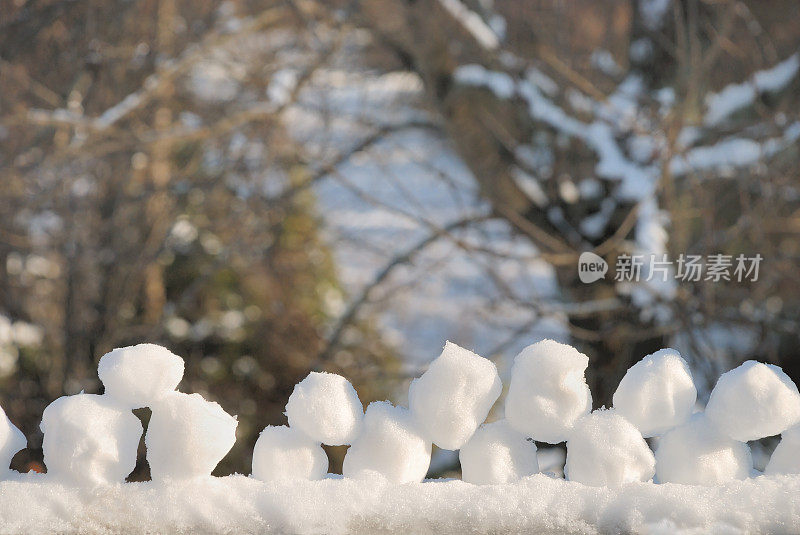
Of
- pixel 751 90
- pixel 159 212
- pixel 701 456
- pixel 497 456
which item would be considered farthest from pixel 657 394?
pixel 159 212

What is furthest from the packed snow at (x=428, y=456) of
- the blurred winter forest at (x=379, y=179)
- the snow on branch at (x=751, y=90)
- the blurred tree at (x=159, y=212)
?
the blurred tree at (x=159, y=212)

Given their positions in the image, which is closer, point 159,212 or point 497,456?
point 497,456

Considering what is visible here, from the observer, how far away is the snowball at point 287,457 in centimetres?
85

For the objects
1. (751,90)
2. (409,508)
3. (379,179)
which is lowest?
(409,508)

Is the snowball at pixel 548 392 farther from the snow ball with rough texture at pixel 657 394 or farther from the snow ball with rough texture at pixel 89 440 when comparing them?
the snow ball with rough texture at pixel 89 440

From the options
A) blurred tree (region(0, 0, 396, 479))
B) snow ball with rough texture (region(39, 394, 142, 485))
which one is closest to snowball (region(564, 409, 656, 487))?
snow ball with rough texture (region(39, 394, 142, 485))

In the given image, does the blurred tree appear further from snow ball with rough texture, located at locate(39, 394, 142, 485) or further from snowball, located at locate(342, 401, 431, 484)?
snowball, located at locate(342, 401, 431, 484)

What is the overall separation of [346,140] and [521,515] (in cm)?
409

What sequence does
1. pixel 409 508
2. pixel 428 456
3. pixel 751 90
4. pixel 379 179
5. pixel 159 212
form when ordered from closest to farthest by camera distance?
1. pixel 409 508
2. pixel 428 456
3. pixel 751 90
4. pixel 159 212
5. pixel 379 179

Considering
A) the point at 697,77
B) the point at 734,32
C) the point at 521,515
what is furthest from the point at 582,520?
the point at 734,32

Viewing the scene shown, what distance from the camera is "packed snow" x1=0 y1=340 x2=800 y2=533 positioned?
78 centimetres

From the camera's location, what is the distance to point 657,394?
2.78ft

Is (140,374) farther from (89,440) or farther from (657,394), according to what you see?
(657,394)

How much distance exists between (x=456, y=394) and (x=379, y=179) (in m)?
4.68
